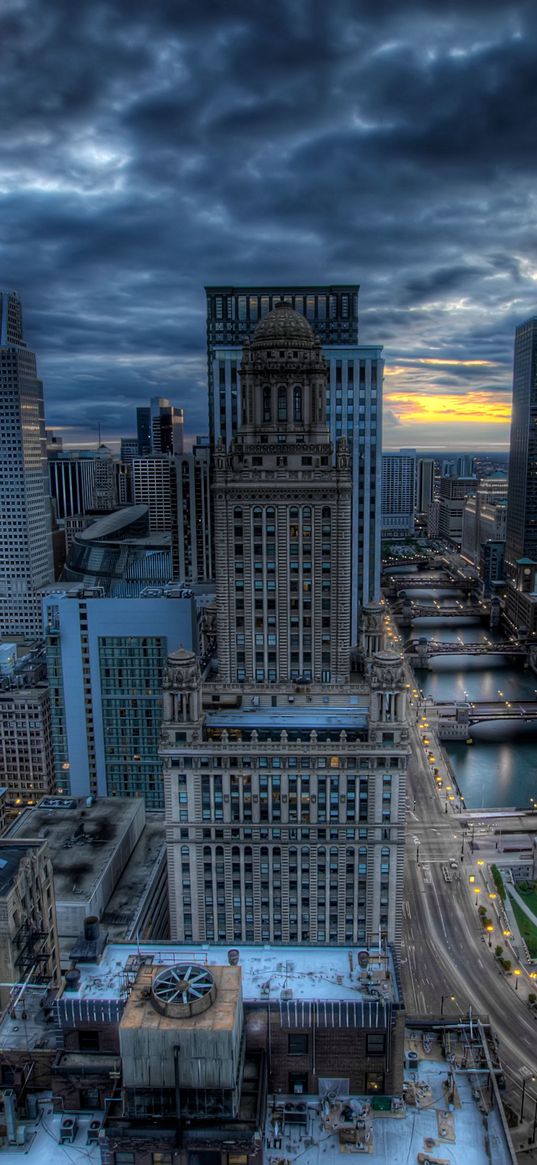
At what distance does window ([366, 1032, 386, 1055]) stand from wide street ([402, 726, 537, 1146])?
48.7 metres

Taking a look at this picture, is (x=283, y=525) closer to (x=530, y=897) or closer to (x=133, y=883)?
(x=133, y=883)

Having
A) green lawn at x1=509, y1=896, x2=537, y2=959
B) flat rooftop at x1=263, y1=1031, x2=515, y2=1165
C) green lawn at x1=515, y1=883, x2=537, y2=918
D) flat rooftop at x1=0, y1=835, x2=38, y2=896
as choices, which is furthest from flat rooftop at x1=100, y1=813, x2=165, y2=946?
green lawn at x1=515, y1=883, x2=537, y2=918

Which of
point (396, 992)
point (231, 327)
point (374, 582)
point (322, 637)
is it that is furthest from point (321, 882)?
point (231, 327)

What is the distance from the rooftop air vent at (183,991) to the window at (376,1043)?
547 inches

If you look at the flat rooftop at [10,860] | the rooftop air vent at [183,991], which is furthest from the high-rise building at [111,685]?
the rooftop air vent at [183,991]

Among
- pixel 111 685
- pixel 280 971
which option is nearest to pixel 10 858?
pixel 280 971

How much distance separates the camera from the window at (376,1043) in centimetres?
6019

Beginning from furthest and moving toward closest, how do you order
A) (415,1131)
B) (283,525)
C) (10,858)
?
(283,525) → (10,858) → (415,1131)

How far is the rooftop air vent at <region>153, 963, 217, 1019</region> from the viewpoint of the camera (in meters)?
52.9

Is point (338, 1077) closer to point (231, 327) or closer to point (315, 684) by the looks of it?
point (315, 684)

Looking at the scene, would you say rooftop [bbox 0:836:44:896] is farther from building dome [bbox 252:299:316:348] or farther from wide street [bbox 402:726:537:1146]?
building dome [bbox 252:299:316:348]

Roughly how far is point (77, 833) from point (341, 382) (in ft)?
331

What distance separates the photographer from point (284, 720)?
4195 inches

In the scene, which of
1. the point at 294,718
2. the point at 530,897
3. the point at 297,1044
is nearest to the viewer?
the point at 297,1044
